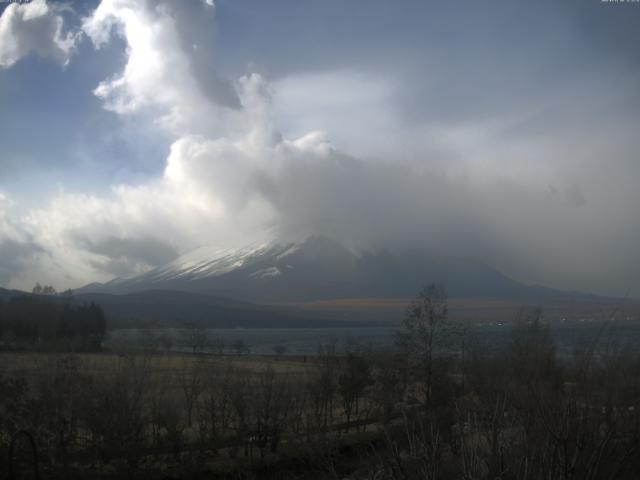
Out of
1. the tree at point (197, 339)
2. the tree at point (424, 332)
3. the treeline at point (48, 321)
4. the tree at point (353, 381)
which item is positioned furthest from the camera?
the tree at point (197, 339)

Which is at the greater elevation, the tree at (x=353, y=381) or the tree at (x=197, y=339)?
the tree at (x=353, y=381)

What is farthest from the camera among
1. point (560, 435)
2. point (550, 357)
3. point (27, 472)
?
point (27, 472)

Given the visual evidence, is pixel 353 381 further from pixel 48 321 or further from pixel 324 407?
pixel 48 321

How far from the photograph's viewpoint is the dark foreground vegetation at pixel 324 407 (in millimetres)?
10453

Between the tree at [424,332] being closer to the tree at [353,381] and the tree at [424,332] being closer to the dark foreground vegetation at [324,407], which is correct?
the dark foreground vegetation at [324,407]

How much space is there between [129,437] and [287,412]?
435 inches

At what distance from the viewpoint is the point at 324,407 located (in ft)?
149

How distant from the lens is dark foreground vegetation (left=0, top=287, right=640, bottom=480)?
1045cm

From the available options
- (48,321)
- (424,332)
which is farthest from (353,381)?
(48,321)

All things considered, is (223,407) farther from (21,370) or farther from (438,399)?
(438,399)

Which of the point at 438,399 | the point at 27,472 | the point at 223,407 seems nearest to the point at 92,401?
the point at 27,472

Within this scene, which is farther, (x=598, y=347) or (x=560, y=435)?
(x=598, y=347)

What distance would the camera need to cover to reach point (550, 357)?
17.2 m

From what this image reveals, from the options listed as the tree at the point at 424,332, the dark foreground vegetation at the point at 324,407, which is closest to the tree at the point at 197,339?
the dark foreground vegetation at the point at 324,407
